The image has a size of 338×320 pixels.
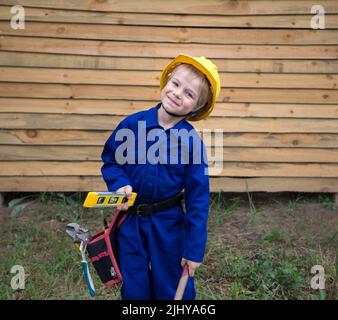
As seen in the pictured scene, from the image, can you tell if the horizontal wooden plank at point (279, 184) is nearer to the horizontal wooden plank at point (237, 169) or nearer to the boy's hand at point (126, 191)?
the horizontal wooden plank at point (237, 169)

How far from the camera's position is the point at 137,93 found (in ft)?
13.5

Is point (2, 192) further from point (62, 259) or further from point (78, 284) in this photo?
point (78, 284)

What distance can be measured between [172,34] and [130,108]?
0.76m

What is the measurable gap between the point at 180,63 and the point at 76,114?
7.17ft

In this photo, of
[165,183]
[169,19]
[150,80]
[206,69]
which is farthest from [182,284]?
[169,19]

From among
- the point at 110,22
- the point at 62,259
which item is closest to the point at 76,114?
the point at 110,22

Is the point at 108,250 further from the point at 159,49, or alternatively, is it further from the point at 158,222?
the point at 159,49

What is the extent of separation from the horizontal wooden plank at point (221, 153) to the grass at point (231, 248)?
0.37 meters

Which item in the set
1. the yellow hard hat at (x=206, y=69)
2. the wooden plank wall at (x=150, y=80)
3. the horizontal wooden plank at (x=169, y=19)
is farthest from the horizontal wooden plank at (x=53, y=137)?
the yellow hard hat at (x=206, y=69)

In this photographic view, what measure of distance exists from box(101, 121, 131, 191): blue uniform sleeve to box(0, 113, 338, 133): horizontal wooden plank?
78.2 inches

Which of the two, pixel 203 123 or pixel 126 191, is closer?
pixel 126 191

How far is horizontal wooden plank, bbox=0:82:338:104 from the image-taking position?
4.04 meters

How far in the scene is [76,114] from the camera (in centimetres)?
412

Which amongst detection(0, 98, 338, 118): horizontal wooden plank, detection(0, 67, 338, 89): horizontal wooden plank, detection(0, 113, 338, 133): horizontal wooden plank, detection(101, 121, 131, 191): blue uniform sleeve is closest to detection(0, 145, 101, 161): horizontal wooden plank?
detection(0, 113, 338, 133): horizontal wooden plank
